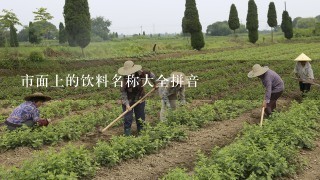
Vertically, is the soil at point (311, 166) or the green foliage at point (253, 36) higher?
the green foliage at point (253, 36)

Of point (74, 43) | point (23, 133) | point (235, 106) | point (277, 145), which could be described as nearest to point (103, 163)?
point (23, 133)

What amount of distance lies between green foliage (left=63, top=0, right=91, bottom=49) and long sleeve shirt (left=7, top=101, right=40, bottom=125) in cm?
1873

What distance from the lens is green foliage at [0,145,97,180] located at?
4.94m

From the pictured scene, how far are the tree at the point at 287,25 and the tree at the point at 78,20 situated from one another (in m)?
27.1

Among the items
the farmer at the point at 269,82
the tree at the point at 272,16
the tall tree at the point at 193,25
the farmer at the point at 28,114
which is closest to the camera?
the farmer at the point at 28,114

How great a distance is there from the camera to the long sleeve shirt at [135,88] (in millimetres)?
8109

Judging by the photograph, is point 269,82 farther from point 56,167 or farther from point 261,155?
point 56,167

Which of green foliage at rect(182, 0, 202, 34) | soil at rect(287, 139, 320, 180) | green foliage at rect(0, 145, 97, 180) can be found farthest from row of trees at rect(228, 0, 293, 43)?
green foliage at rect(0, 145, 97, 180)

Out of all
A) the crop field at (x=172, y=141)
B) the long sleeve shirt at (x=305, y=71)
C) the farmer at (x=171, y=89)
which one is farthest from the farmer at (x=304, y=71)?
the farmer at (x=171, y=89)

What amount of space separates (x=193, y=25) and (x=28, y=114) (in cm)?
2684

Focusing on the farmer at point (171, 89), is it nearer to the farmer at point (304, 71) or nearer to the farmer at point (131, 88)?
the farmer at point (131, 88)

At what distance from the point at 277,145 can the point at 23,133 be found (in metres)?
4.41

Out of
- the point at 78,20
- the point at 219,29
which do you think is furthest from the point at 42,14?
the point at 219,29

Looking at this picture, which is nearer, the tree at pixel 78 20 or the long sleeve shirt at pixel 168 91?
the long sleeve shirt at pixel 168 91
